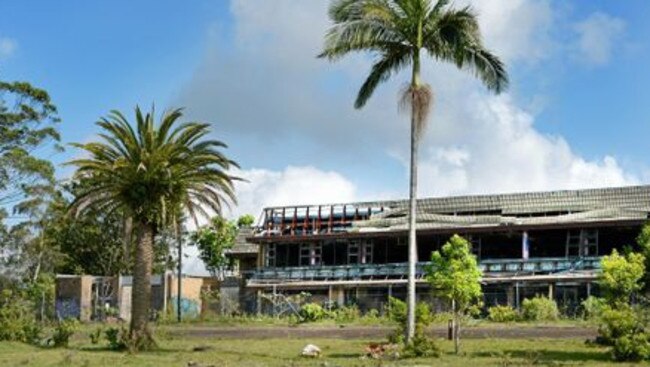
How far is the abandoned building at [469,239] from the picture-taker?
52.8 metres

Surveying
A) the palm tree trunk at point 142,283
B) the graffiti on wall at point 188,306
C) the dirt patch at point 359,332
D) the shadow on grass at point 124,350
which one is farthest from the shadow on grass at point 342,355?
the graffiti on wall at point 188,306

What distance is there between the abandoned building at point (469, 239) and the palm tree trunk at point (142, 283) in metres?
23.8

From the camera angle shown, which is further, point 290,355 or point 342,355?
point 290,355

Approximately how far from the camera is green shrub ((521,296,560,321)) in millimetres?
46500

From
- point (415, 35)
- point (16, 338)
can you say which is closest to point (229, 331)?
point (16, 338)

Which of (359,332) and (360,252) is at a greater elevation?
(360,252)

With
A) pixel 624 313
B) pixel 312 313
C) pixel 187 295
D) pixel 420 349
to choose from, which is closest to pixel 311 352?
pixel 420 349

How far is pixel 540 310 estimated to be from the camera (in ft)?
153

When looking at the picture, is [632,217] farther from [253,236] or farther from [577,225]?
[253,236]

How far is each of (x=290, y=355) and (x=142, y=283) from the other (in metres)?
7.71

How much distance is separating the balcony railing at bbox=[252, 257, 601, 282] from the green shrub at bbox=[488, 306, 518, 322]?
14.9ft

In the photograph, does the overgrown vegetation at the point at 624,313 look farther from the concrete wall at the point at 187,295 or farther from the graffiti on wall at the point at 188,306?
the graffiti on wall at the point at 188,306

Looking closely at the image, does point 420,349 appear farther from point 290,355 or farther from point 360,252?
point 360,252

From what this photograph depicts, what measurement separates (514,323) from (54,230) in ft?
134
